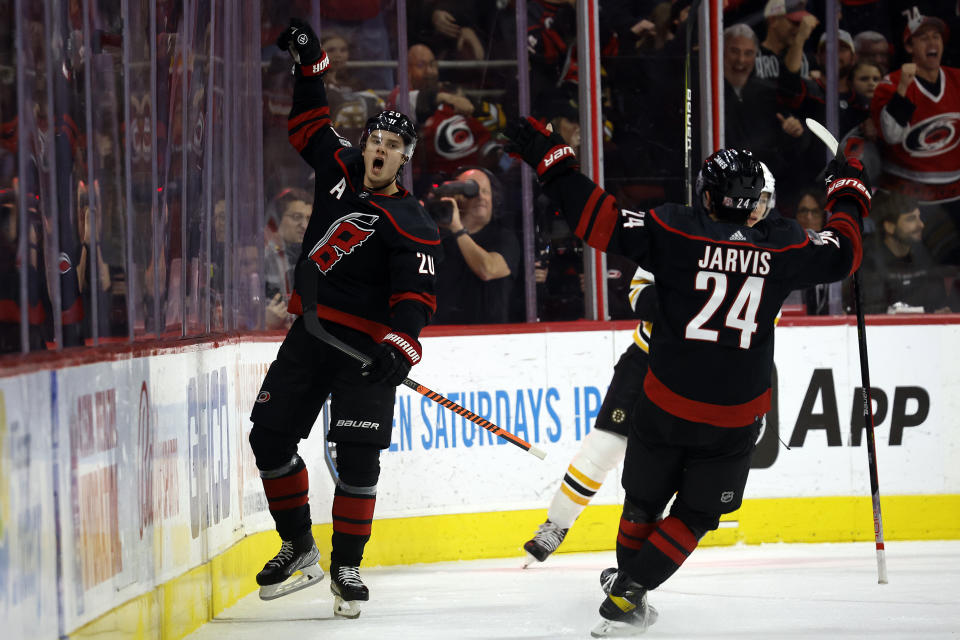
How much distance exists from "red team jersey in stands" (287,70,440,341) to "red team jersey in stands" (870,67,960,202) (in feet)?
10.4

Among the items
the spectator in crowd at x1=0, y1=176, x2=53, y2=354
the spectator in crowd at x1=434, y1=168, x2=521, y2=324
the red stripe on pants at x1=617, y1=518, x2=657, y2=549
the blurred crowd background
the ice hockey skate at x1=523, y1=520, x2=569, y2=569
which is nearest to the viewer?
the spectator in crowd at x1=0, y1=176, x2=53, y2=354

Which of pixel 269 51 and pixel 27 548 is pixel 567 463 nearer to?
pixel 269 51

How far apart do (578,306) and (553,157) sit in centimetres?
235

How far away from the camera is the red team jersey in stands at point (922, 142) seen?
5402 mm

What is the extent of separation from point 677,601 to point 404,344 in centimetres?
115

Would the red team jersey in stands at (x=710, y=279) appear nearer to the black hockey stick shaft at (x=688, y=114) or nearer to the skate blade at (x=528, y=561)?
the skate blade at (x=528, y=561)

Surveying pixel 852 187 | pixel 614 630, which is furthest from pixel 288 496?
pixel 852 187

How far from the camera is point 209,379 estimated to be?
3.08m

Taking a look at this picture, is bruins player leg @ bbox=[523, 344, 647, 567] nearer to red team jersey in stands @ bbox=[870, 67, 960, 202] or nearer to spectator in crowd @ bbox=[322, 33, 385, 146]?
spectator in crowd @ bbox=[322, 33, 385, 146]

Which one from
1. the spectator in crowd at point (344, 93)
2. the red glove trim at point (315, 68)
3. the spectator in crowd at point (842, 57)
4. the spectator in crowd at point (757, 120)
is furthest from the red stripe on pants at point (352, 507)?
the spectator in crowd at point (842, 57)

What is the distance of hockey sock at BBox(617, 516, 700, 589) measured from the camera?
9.26 feet

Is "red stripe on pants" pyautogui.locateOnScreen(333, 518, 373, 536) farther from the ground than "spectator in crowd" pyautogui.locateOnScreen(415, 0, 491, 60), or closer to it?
closer to it

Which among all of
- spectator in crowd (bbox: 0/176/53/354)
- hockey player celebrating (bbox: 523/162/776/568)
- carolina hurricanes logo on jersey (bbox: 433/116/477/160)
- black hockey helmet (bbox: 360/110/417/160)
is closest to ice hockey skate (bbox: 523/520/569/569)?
hockey player celebrating (bbox: 523/162/776/568)

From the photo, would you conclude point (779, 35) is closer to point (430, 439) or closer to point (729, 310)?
point (430, 439)
